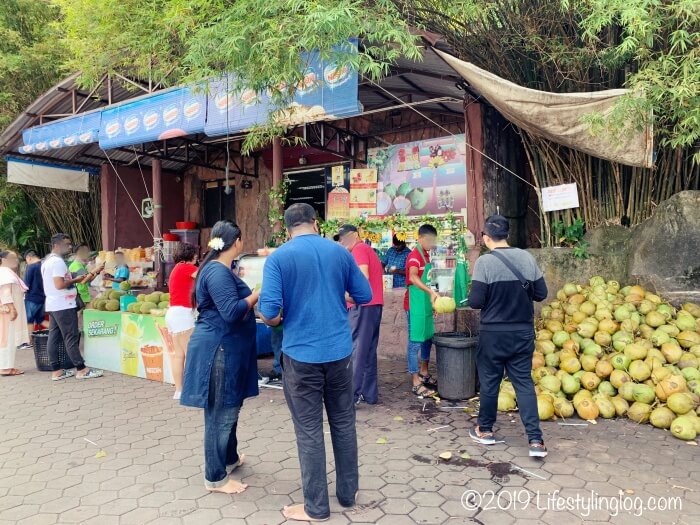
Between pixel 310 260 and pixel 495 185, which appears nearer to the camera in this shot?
pixel 310 260

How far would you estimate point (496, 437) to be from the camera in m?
4.14

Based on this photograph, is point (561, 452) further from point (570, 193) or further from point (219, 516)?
point (570, 193)

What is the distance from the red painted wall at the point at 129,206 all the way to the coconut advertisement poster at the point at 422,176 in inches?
244

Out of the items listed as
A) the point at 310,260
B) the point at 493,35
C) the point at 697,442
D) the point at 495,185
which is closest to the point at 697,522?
the point at 697,442

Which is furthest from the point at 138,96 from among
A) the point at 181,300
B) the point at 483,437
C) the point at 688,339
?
the point at 688,339

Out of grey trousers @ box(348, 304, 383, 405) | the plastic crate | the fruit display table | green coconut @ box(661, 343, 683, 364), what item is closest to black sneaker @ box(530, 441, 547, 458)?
grey trousers @ box(348, 304, 383, 405)

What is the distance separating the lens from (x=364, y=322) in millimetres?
4926

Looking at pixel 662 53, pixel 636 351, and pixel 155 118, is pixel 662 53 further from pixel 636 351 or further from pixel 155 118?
pixel 155 118

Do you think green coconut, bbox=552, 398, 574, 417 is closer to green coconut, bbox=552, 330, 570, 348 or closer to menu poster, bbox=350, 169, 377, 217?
green coconut, bbox=552, 330, 570, 348

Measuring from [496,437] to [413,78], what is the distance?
5054 mm

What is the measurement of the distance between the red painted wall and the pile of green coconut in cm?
1024

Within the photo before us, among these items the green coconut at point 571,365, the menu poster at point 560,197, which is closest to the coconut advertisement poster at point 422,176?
the menu poster at point 560,197

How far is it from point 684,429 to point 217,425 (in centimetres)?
372

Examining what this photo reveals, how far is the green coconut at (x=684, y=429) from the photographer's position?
395cm
